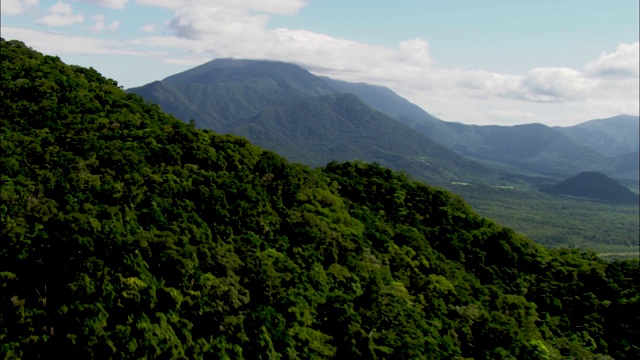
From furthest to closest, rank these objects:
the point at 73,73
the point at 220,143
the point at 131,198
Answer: the point at 73,73, the point at 220,143, the point at 131,198

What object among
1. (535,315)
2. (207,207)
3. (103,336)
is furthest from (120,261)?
(535,315)

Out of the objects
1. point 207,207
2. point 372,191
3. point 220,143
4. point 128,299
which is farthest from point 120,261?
point 372,191

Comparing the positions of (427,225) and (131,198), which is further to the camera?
(427,225)

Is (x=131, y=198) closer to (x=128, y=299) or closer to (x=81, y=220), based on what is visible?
(x=81, y=220)

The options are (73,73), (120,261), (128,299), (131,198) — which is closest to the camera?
(128,299)

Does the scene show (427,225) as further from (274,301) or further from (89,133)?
(89,133)

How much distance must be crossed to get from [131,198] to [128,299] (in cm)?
747

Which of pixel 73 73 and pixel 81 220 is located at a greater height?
pixel 73 73

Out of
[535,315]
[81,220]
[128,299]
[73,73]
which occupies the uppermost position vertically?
[73,73]

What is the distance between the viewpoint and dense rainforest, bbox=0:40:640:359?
76.5 feet

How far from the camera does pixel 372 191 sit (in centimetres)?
4306

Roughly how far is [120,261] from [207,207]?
7272mm

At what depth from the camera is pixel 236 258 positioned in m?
27.9

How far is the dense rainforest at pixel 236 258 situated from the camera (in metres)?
23.3
